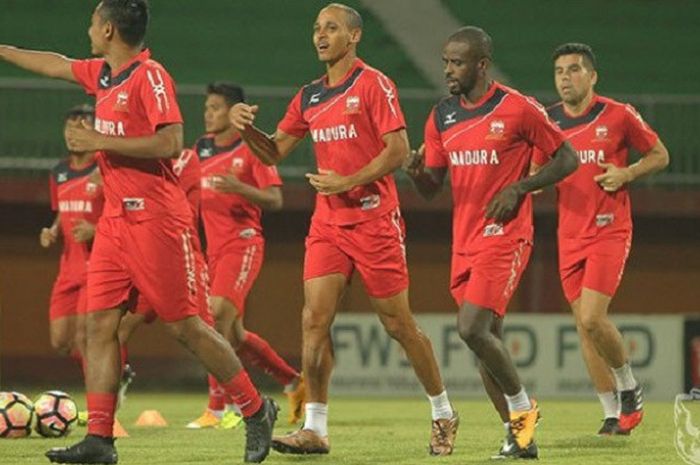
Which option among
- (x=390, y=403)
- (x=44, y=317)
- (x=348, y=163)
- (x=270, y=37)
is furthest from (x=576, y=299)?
(x=270, y=37)

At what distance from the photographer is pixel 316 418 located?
8.86 metres

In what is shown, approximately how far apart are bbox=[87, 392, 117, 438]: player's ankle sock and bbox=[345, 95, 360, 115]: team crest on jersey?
2116 millimetres

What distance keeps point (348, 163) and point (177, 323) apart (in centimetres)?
157

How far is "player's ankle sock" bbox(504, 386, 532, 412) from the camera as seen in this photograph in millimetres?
8375

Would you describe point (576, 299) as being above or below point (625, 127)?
below

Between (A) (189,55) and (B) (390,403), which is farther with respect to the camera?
(A) (189,55)

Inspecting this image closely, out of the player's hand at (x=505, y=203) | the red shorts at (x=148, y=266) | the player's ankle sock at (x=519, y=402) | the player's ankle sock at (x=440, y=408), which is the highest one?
the player's hand at (x=505, y=203)

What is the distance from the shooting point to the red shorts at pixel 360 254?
29.4 feet

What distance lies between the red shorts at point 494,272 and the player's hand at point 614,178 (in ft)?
5.94

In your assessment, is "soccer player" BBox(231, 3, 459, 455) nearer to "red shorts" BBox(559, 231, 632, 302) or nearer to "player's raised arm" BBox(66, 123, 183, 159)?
"player's raised arm" BBox(66, 123, 183, 159)

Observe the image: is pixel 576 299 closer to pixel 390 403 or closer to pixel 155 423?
pixel 155 423

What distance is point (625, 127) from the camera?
10.7 meters

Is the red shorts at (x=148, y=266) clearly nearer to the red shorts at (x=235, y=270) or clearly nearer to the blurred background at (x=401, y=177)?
the red shorts at (x=235, y=270)

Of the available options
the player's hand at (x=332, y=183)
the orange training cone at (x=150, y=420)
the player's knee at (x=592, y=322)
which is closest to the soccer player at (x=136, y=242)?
the player's hand at (x=332, y=183)
